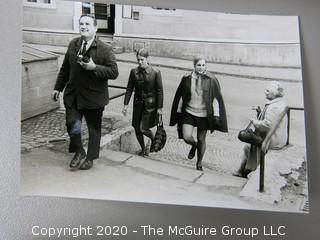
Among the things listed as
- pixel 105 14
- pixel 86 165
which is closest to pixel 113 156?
pixel 86 165

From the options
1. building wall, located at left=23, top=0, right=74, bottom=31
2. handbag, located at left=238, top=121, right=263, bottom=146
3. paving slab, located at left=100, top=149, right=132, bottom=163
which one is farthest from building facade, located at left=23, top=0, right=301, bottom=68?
paving slab, located at left=100, top=149, right=132, bottom=163

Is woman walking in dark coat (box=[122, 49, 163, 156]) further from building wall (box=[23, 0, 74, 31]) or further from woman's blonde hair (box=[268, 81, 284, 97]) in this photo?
woman's blonde hair (box=[268, 81, 284, 97])

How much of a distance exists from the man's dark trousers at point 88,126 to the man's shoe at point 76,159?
0.01 m

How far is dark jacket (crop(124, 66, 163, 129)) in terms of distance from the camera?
1.13m

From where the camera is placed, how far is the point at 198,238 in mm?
1130

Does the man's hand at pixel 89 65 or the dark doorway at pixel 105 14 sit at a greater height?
the dark doorway at pixel 105 14

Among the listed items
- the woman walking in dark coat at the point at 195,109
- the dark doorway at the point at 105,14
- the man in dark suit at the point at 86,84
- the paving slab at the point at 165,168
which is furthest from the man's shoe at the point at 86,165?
the dark doorway at the point at 105,14

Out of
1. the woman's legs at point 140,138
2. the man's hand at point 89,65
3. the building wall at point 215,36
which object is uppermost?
the building wall at point 215,36

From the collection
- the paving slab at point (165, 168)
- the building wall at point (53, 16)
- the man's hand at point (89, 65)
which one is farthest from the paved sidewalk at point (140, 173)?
the building wall at point (53, 16)

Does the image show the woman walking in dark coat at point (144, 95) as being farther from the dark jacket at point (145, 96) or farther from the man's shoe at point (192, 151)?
the man's shoe at point (192, 151)

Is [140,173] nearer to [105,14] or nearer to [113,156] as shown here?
[113,156]

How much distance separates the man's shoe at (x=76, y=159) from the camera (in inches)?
43.8

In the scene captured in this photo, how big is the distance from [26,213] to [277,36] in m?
0.97

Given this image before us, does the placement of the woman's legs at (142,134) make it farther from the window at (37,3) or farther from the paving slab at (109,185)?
the window at (37,3)
